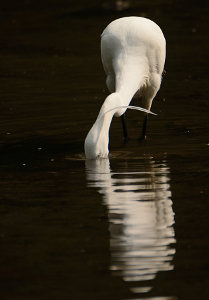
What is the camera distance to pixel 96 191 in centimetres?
869

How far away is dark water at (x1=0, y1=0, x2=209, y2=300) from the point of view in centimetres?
630

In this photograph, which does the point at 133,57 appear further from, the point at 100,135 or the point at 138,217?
the point at 138,217

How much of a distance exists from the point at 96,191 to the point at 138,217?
3.47 feet

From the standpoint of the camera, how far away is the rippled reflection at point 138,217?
6.45 metres

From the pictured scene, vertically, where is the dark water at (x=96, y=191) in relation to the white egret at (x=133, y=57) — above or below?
below

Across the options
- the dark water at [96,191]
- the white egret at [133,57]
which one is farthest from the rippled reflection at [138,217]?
the white egret at [133,57]

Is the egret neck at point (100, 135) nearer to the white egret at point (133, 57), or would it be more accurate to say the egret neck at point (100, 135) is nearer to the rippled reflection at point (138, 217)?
the rippled reflection at point (138, 217)

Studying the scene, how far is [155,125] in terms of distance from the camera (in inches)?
476

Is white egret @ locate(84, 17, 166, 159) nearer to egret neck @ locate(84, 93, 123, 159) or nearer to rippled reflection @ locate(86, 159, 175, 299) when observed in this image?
egret neck @ locate(84, 93, 123, 159)

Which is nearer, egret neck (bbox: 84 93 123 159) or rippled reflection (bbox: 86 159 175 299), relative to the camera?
rippled reflection (bbox: 86 159 175 299)

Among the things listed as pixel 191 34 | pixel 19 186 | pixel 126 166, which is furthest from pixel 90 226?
pixel 191 34

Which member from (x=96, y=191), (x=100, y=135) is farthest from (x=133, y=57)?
(x=96, y=191)

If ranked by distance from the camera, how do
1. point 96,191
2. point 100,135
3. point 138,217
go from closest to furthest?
1. point 138,217
2. point 96,191
3. point 100,135

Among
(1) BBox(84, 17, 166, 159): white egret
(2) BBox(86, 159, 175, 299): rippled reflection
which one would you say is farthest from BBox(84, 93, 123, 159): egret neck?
(1) BBox(84, 17, 166, 159): white egret
